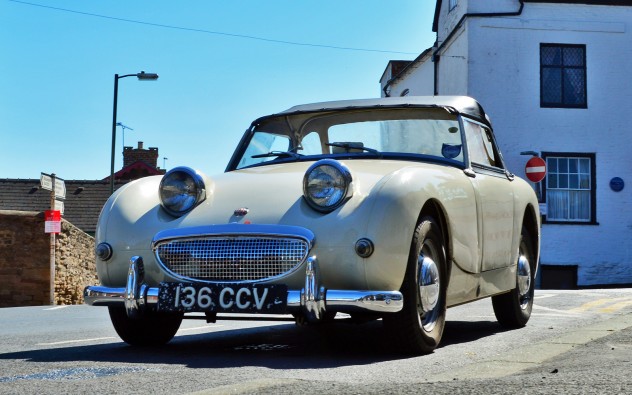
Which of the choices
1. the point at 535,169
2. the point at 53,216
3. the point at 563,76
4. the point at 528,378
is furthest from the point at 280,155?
the point at 53,216

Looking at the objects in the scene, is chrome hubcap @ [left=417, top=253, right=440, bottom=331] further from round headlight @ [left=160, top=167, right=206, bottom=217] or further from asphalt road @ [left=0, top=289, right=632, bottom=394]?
round headlight @ [left=160, top=167, right=206, bottom=217]

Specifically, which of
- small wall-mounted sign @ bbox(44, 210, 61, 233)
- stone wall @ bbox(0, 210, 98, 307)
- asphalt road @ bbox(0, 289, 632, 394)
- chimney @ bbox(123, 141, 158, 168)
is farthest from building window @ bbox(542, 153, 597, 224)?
chimney @ bbox(123, 141, 158, 168)

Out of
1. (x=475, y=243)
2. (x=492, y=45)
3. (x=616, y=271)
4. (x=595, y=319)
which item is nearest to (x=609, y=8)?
(x=492, y=45)

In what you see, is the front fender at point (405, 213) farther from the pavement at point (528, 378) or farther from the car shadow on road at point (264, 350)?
the pavement at point (528, 378)

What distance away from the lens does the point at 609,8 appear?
23734 mm

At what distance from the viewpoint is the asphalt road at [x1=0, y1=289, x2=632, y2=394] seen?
411cm

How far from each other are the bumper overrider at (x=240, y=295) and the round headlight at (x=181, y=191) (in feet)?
0.83

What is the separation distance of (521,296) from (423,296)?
2418 mm

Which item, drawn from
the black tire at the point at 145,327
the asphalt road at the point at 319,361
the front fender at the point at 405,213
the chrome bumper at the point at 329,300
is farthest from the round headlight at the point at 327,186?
the black tire at the point at 145,327

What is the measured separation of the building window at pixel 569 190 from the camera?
2322 cm

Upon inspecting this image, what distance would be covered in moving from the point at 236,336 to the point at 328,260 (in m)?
1.95

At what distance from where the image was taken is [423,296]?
5.57 meters

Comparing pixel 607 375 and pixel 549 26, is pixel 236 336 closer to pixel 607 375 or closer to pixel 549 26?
pixel 607 375

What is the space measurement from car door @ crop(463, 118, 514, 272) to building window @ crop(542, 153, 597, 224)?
632 inches
